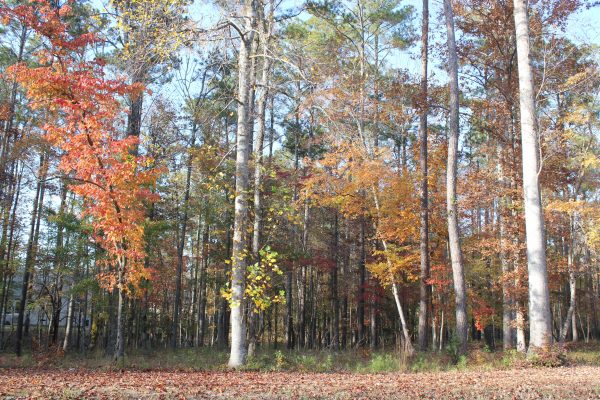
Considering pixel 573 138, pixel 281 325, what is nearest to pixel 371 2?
pixel 573 138

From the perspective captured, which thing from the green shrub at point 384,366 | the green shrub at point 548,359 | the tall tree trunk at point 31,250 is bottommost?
the green shrub at point 384,366

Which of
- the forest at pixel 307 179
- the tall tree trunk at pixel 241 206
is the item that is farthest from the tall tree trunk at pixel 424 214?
the tall tree trunk at pixel 241 206

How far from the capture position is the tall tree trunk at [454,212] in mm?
12031

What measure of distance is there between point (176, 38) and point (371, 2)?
15.0 m

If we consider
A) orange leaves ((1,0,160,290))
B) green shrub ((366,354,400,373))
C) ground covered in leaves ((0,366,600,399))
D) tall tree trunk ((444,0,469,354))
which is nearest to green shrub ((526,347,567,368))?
tall tree trunk ((444,0,469,354))

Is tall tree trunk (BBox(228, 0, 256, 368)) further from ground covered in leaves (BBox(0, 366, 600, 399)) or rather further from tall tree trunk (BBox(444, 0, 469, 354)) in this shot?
tall tree trunk (BBox(444, 0, 469, 354))

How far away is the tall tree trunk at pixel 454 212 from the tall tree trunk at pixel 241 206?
5.64m

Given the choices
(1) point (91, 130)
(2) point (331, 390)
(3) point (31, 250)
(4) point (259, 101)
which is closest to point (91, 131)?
(1) point (91, 130)

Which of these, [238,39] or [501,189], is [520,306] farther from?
[238,39]

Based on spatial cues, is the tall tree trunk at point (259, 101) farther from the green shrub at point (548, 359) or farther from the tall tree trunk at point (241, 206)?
the green shrub at point (548, 359)

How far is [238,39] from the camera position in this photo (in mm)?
11461

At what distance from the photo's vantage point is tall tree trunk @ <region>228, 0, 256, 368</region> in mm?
10227

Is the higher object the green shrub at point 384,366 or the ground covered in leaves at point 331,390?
the ground covered in leaves at point 331,390

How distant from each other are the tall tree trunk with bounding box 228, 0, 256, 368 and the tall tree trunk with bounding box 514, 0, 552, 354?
632cm
